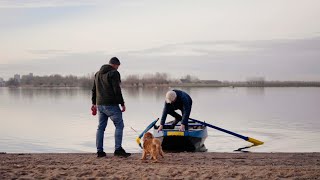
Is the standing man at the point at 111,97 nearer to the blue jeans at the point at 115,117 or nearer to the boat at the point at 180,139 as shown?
the blue jeans at the point at 115,117

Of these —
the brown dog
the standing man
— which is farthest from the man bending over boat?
the brown dog

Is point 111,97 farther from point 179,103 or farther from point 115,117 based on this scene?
point 179,103

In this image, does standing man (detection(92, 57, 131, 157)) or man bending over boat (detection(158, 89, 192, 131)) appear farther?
man bending over boat (detection(158, 89, 192, 131))

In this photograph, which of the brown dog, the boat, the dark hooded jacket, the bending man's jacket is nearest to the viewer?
the brown dog

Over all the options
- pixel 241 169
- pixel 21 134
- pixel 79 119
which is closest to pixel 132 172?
pixel 241 169

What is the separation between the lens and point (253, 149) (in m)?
15.9

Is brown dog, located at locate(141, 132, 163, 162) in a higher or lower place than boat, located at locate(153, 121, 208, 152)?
higher

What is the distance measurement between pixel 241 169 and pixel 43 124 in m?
19.9

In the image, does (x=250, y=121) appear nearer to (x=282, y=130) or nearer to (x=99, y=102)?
(x=282, y=130)

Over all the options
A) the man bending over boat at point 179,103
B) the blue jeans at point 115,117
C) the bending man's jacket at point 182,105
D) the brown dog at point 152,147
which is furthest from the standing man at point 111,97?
the bending man's jacket at point 182,105

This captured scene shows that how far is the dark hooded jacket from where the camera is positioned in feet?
30.9

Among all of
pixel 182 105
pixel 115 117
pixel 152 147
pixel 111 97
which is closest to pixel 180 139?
pixel 182 105

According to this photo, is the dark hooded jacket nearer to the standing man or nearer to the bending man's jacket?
the standing man

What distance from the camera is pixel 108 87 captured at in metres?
9.52
